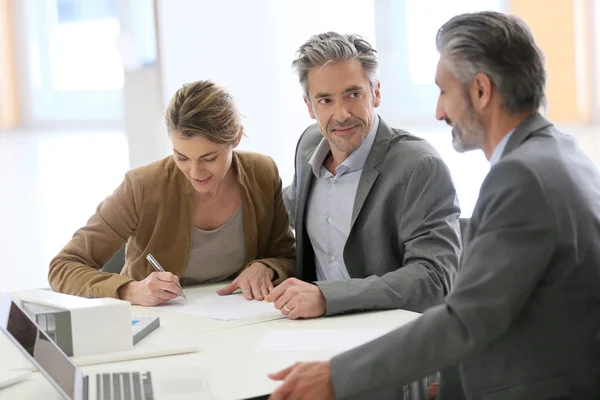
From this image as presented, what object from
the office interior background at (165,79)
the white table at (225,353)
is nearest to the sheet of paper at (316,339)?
the white table at (225,353)

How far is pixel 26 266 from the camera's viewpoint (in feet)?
19.1

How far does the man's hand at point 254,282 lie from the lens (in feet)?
8.88

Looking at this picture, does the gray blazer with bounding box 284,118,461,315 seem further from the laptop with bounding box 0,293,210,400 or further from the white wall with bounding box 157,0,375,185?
the white wall with bounding box 157,0,375,185

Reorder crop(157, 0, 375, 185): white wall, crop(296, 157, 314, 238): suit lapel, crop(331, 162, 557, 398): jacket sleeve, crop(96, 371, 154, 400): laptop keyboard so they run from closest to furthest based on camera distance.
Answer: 1. crop(331, 162, 557, 398): jacket sleeve
2. crop(96, 371, 154, 400): laptop keyboard
3. crop(296, 157, 314, 238): suit lapel
4. crop(157, 0, 375, 185): white wall

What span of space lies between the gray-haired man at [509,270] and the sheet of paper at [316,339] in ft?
1.32

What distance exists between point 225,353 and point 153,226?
0.88 meters

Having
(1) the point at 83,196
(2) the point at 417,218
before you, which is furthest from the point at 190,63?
(2) the point at 417,218

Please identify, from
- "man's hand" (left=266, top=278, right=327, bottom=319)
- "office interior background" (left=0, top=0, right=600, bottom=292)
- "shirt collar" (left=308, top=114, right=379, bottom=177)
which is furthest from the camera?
"office interior background" (left=0, top=0, right=600, bottom=292)

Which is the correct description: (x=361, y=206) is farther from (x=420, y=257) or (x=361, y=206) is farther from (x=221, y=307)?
(x=221, y=307)

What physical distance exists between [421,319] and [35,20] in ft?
18.3

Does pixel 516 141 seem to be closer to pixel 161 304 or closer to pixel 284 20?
A: pixel 161 304

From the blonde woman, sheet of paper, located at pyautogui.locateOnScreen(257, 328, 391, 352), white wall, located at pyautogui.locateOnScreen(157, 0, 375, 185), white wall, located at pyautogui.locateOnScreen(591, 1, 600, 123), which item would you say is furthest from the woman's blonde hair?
white wall, located at pyautogui.locateOnScreen(591, 1, 600, 123)

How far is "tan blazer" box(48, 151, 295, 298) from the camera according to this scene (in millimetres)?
2869

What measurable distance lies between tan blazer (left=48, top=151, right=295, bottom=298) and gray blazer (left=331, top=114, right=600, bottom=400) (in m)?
1.23
